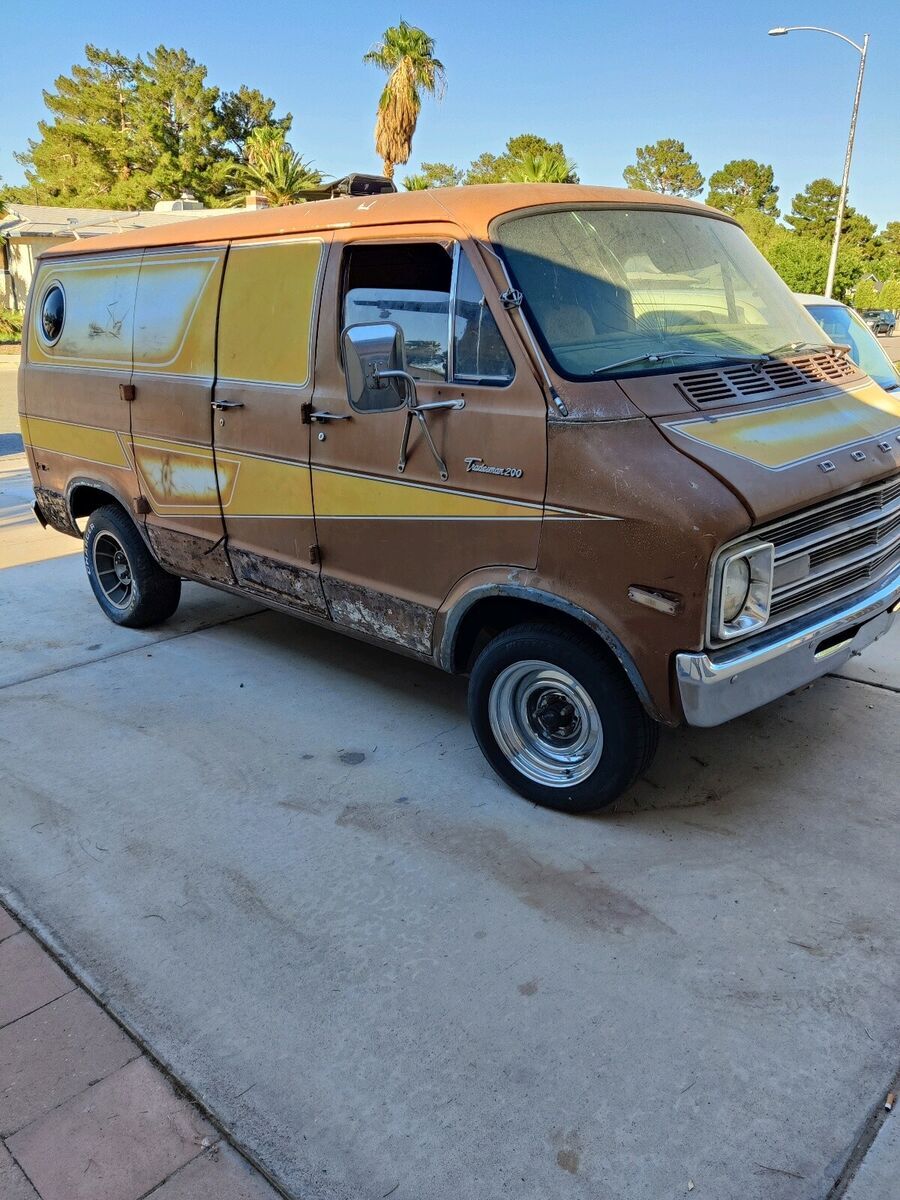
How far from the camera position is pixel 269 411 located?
407 cm

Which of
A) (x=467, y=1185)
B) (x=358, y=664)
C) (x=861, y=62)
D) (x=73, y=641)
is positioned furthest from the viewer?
(x=861, y=62)

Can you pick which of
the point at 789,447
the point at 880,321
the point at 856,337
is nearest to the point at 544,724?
the point at 789,447

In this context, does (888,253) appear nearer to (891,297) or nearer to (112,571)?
(891,297)

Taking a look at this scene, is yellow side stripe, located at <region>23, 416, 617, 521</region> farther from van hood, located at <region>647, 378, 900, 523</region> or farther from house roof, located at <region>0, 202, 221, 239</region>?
house roof, located at <region>0, 202, 221, 239</region>

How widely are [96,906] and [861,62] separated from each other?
25.2 meters

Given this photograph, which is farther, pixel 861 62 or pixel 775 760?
pixel 861 62

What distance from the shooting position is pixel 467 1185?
6.70 feet

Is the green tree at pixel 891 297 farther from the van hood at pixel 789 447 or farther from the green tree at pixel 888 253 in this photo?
the van hood at pixel 789 447

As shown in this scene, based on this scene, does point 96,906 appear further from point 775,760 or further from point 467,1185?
point 775,760

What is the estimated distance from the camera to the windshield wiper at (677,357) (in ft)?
10.4

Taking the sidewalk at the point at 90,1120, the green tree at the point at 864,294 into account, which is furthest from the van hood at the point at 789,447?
the green tree at the point at 864,294

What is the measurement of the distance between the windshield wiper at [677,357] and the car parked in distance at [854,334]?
4362 millimetres

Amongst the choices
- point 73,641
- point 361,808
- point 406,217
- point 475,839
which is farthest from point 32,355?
point 475,839

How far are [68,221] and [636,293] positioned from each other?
38726 millimetres
